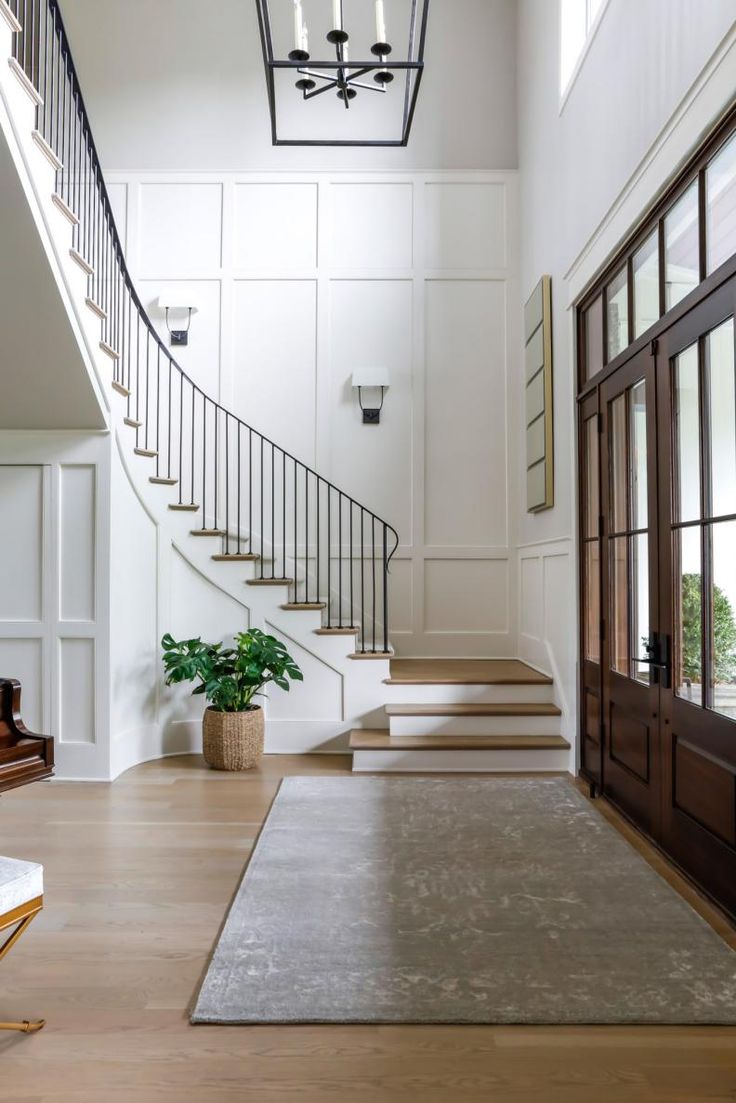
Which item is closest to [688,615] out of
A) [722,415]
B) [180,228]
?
[722,415]

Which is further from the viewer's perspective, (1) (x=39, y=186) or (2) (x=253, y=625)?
(2) (x=253, y=625)

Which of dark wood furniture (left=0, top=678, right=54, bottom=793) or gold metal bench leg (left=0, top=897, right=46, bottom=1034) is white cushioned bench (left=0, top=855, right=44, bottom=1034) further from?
dark wood furniture (left=0, top=678, right=54, bottom=793)

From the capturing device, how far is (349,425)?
20.9ft

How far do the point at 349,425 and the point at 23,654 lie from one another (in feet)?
10.1

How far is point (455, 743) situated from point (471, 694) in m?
0.46

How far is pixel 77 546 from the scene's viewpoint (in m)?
4.53

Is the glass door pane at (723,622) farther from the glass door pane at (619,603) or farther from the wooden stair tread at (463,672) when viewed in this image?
the wooden stair tread at (463,672)

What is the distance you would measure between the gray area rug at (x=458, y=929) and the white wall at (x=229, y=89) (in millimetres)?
5244

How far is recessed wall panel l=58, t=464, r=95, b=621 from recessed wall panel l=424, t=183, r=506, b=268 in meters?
3.48

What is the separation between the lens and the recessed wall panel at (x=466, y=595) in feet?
20.7

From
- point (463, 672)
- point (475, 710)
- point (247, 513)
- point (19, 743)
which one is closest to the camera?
point (19, 743)

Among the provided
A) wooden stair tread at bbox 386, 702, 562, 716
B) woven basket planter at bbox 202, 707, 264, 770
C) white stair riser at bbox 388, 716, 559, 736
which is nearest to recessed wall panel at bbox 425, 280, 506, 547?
wooden stair tread at bbox 386, 702, 562, 716

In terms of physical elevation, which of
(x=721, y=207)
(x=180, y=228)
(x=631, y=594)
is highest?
A: (x=180, y=228)

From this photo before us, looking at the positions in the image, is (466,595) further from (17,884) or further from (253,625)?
Answer: (17,884)
